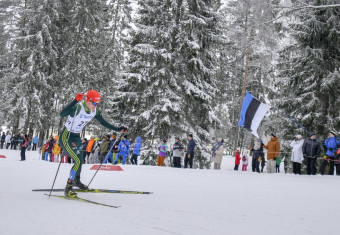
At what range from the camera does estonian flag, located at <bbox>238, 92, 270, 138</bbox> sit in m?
15.2

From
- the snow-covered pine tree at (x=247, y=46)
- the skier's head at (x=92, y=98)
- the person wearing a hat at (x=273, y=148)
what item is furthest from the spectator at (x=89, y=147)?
the skier's head at (x=92, y=98)

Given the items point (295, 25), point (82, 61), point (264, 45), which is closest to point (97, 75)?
point (82, 61)

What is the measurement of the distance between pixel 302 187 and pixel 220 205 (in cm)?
411

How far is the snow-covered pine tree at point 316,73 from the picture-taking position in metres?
18.0

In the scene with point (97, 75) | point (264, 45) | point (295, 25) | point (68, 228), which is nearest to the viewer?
point (68, 228)

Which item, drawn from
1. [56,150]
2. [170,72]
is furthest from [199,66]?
[56,150]

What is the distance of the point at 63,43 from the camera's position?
3241 cm

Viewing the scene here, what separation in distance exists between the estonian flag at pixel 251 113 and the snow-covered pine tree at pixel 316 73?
13.9ft

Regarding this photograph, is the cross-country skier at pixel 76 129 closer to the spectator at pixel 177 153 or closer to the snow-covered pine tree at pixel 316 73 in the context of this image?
the spectator at pixel 177 153

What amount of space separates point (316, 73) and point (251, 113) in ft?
18.5

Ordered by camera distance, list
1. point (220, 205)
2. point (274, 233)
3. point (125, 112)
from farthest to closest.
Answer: point (125, 112), point (220, 205), point (274, 233)

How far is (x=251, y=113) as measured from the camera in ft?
50.4

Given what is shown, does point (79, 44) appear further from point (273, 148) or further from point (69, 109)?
point (69, 109)

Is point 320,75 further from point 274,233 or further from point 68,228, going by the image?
point 68,228
